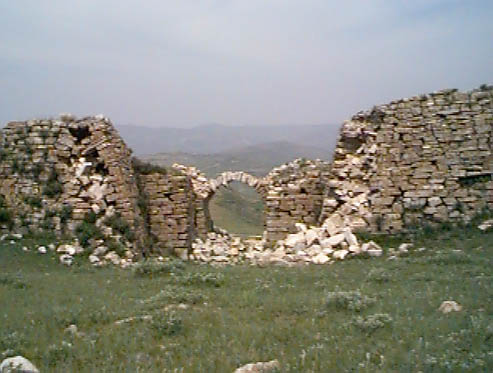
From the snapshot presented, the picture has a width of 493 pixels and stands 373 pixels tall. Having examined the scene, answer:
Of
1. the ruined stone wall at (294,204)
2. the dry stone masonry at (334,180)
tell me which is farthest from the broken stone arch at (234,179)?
the dry stone masonry at (334,180)

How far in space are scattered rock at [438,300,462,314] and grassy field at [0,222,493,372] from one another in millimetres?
95

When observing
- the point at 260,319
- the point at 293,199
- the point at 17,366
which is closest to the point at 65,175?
the point at 293,199

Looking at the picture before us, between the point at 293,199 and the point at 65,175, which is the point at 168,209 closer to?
the point at 65,175

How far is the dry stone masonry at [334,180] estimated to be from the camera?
17.8 metres

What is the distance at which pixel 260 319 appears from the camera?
7926mm

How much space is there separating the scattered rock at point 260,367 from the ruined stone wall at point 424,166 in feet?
42.1

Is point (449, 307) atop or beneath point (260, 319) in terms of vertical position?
atop

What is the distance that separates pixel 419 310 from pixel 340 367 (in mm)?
2893

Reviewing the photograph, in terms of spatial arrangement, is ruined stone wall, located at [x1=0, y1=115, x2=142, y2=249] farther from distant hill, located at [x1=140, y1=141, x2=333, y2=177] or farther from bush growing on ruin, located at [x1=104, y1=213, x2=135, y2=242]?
distant hill, located at [x1=140, y1=141, x2=333, y2=177]

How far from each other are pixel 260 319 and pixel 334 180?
12989 mm

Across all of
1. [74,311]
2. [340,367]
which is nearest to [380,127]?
[74,311]

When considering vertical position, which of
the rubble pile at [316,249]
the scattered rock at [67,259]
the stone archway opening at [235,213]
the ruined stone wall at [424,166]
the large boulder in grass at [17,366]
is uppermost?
the ruined stone wall at [424,166]

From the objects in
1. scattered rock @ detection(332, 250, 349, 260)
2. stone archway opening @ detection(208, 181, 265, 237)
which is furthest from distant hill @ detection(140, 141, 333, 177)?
scattered rock @ detection(332, 250, 349, 260)

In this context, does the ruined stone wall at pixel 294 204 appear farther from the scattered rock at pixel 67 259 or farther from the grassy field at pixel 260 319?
the grassy field at pixel 260 319
